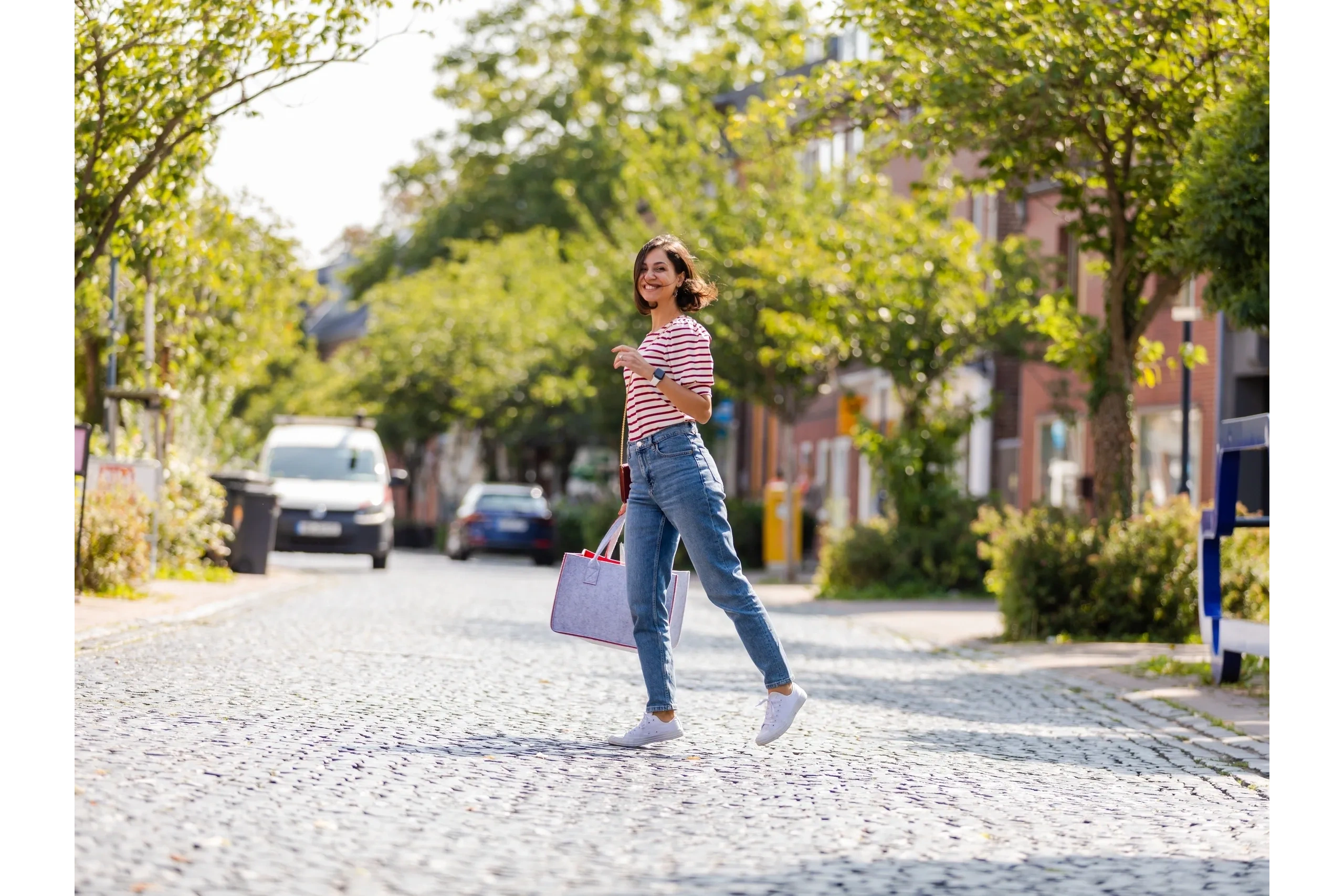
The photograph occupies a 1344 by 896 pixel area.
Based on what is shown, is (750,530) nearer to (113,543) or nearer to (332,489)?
(332,489)

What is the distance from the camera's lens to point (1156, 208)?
14914 millimetres

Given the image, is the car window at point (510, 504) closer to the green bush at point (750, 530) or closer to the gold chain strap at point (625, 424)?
the green bush at point (750, 530)

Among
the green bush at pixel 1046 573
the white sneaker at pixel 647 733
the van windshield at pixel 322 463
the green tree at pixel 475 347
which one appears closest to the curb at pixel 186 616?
the white sneaker at pixel 647 733

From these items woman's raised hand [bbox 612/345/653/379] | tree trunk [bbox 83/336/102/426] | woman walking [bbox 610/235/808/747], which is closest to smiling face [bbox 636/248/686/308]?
woman walking [bbox 610/235/808/747]

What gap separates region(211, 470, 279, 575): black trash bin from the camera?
68.5 feet

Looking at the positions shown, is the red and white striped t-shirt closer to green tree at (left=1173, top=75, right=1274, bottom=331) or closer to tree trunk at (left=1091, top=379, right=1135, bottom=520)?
green tree at (left=1173, top=75, right=1274, bottom=331)

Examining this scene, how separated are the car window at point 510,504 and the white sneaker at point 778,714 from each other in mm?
28648

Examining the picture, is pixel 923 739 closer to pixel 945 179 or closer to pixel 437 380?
pixel 945 179

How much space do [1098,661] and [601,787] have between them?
7.95m

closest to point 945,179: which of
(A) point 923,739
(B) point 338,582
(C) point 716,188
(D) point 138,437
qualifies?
(C) point 716,188

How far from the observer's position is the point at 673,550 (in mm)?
7406

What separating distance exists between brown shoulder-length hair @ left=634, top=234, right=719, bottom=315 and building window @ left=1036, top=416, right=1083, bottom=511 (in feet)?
67.6

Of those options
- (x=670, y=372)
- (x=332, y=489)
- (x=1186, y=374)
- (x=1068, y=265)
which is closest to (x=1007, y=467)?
(x=1068, y=265)
